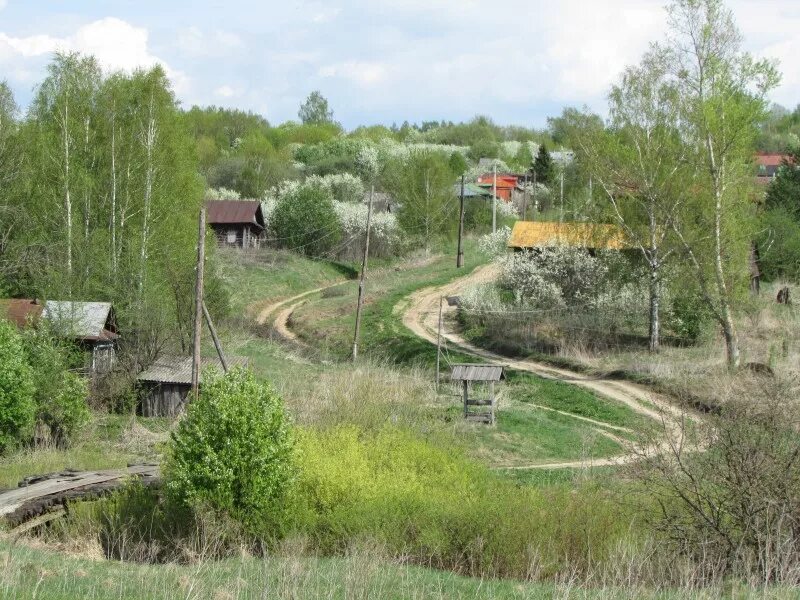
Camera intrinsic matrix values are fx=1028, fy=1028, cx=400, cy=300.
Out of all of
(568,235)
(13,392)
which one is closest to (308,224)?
(568,235)

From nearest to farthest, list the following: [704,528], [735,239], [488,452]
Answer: [704,528], [488,452], [735,239]

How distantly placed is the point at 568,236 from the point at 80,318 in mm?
20831

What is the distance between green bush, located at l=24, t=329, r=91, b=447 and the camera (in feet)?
92.9

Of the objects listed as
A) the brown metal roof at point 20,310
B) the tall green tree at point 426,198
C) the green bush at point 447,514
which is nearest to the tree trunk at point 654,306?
the green bush at point 447,514

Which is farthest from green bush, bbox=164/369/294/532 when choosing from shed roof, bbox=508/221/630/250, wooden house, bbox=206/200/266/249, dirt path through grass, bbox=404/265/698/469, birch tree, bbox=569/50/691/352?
wooden house, bbox=206/200/266/249

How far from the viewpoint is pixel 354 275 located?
2432 inches

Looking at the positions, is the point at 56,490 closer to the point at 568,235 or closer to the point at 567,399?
the point at 567,399

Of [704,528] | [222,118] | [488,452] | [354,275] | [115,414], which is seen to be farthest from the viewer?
[222,118]

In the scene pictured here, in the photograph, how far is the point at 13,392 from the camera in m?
26.8

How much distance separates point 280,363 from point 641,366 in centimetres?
1309

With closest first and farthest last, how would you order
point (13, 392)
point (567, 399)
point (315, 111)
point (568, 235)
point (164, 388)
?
point (13, 392)
point (164, 388)
point (567, 399)
point (568, 235)
point (315, 111)

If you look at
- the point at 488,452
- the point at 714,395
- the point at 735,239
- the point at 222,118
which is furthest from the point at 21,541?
the point at 222,118

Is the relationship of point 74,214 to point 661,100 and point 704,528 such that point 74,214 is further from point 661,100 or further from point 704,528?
point 704,528

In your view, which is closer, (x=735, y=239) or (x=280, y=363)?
(x=735, y=239)
